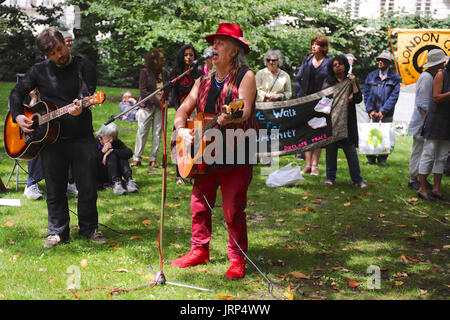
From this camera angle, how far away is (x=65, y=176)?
18.3ft

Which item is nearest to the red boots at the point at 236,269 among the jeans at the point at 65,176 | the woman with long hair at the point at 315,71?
the jeans at the point at 65,176

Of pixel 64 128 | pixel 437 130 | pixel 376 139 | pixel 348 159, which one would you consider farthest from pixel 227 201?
pixel 376 139

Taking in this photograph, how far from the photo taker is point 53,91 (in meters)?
5.29

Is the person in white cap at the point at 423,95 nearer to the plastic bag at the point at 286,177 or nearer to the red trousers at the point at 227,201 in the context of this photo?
the plastic bag at the point at 286,177

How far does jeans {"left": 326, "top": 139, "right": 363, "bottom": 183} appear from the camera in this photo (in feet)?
28.3

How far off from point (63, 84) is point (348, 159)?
5.05 meters

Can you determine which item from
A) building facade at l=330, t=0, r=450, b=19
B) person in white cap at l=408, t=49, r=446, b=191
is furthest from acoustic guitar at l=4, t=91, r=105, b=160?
building facade at l=330, t=0, r=450, b=19

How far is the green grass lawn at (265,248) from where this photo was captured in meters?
4.52

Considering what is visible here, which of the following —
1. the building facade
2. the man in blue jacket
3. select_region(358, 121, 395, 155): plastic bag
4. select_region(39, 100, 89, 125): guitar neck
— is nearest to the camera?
select_region(39, 100, 89, 125): guitar neck

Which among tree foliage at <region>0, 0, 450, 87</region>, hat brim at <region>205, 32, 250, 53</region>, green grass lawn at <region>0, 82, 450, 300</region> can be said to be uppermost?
tree foliage at <region>0, 0, 450, 87</region>

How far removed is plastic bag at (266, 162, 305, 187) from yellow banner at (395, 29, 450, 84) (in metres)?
3.11

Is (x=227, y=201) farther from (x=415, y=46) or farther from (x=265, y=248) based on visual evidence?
(x=415, y=46)

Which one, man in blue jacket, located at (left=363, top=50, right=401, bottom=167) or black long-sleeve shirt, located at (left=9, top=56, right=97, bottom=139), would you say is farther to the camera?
man in blue jacket, located at (left=363, top=50, right=401, bottom=167)

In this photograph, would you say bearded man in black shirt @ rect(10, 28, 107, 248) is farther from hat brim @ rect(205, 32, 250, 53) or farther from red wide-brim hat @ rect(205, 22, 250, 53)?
red wide-brim hat @ rect(205, 22, 250, 53)
